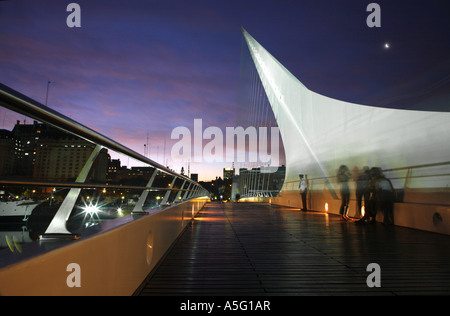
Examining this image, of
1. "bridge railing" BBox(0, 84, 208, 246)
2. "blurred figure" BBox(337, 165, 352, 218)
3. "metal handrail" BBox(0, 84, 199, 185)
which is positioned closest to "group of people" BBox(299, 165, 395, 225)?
"blurred figure" BBox(337, 165, 352, 218)

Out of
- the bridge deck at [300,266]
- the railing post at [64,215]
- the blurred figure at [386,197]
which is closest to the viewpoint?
the railing post at [64,215]

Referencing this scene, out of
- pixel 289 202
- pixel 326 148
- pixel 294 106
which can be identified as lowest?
pixel 289 202

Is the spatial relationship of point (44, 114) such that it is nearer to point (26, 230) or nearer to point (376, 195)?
point (26, 230)

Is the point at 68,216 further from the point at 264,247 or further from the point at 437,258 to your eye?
the point at 437,258

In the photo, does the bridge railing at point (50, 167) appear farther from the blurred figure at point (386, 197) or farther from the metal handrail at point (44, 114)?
the blurred figure at point (386, 197)

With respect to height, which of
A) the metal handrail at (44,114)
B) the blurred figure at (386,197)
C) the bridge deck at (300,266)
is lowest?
the bridge deck at (300,266)

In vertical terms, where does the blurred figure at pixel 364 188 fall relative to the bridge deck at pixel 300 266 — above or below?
above

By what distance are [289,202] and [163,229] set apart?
51.8 feet

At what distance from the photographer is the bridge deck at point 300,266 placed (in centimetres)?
262

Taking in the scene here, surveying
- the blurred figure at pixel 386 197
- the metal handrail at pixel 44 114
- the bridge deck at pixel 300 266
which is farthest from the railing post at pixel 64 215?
the blurred figure at pixel 386 197

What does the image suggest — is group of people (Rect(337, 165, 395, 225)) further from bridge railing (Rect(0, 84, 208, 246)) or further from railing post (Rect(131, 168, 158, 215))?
bridge railing (Rect(0, 84, 208, 246))

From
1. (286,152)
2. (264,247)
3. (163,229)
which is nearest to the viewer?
(163,229)

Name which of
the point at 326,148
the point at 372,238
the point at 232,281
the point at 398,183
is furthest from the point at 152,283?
the point at 326,148
